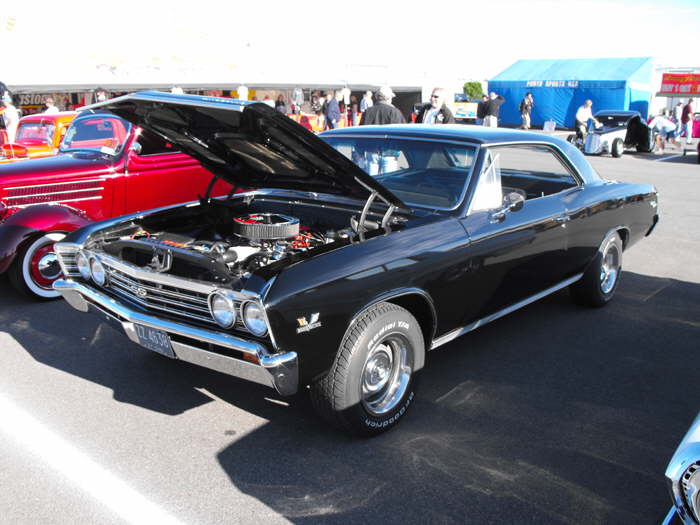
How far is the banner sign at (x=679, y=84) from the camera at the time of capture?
27750 millimetres

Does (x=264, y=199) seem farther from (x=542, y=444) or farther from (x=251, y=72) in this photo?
(x=251, y=72)

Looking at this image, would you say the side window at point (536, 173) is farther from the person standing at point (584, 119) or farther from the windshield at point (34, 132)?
→ the person standing at point (584, 119)

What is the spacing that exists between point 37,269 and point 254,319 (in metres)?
3.41

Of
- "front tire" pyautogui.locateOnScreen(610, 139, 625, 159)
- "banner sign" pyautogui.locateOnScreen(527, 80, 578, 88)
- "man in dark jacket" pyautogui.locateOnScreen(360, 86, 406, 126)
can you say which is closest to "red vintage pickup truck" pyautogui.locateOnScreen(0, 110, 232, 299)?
"man in dark jacket" pyautogui.locateOnScreen(360, 86, 406, 126)

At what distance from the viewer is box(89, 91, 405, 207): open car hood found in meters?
3.13

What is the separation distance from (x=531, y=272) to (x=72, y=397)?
3076 mm

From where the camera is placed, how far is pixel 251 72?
25.4 metres

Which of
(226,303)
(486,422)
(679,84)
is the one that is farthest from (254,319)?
(679,84)

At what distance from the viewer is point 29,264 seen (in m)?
5.29

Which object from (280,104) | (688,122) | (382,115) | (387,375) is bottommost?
(387,375)

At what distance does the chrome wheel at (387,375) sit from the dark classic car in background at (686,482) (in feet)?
5.08

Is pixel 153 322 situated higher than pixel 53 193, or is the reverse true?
pixel 53 193

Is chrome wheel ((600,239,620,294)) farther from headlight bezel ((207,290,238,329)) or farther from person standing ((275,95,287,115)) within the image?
person standing ((275,95,287,115))

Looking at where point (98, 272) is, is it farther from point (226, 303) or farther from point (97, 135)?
point (97, 135)
